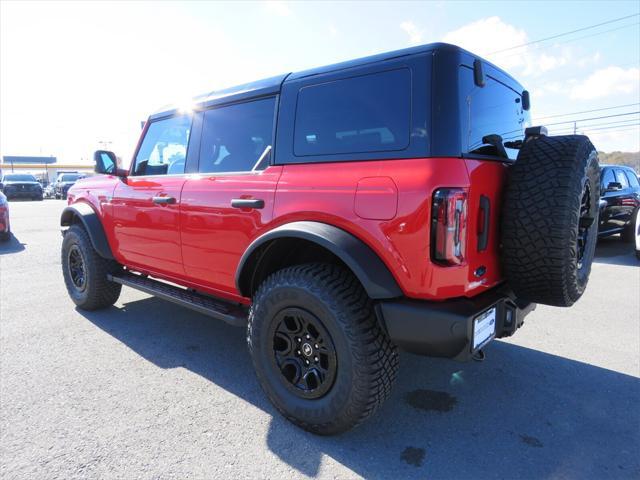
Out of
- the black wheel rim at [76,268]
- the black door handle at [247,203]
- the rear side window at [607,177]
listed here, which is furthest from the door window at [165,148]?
the rear side window at [607,177]

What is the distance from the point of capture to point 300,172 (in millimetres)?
2455

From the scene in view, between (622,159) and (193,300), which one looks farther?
(622,159)

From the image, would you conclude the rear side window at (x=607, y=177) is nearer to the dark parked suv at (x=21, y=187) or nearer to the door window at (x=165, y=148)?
the door window at (x=165, y=148)

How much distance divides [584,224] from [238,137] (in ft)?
7.71

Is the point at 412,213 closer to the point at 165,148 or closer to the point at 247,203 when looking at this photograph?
the point at 247,203

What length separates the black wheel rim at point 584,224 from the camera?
249 centimetres

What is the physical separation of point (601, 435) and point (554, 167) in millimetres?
1550

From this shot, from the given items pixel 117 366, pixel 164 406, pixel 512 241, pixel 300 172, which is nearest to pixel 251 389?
pixel 164 406

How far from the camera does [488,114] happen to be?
2.38 m

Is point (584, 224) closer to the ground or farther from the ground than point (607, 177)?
closer to the ground

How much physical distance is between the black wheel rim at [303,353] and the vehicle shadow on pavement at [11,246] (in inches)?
306

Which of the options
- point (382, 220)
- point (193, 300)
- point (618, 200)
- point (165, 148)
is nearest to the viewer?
point (382, 220)

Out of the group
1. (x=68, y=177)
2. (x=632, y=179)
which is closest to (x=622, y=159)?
(x=632, y=179)

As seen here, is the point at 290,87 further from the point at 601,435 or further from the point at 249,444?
the point at 601,435
